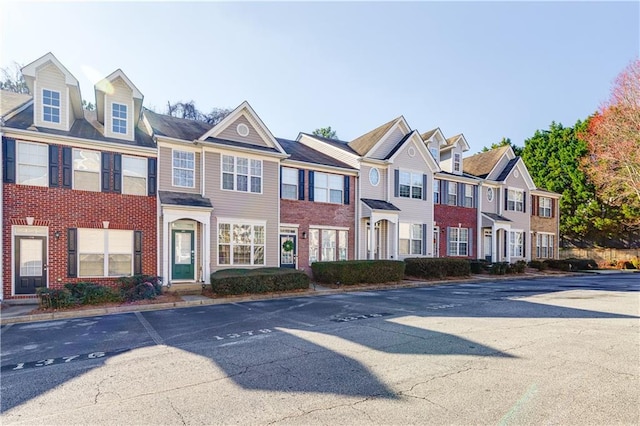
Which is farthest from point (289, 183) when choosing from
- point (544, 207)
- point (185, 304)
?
point (544, 207)

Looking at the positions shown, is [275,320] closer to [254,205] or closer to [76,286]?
[76,286]

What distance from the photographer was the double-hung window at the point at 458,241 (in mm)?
24758

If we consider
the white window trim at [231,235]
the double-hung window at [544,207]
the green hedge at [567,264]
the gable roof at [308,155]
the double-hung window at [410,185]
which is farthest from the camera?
the double-hung window at [544,207]

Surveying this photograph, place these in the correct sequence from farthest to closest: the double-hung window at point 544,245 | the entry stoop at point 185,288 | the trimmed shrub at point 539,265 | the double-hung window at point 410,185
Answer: the double-hung window at point 544,245, the trimmed shrub at point 539,265, the double-hung window at point 410,185, the entry stoop at point 185,288

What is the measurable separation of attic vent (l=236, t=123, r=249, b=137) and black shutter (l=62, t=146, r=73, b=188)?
644cm

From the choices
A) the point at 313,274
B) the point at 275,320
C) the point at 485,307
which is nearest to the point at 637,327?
the point at 485,307

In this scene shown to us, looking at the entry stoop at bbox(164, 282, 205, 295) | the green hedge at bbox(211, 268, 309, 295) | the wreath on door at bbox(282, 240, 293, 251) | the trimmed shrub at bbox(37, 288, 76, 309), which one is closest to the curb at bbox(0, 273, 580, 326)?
the green hedge at bbox(211, 268, 309, 295)

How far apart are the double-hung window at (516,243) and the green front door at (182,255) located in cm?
2260

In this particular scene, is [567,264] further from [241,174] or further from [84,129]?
[84,129]

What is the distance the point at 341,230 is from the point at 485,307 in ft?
31.9

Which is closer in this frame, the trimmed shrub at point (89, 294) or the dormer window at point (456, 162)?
the trimmed shrub at point (89, 294)

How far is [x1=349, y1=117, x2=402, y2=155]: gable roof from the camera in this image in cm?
2133

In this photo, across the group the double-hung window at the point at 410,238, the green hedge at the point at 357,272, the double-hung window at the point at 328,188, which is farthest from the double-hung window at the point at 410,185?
the green hedge at the point at 357,272

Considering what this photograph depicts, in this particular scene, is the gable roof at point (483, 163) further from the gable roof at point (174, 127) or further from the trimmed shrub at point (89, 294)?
the trimmed shrub at point (89, 294)
